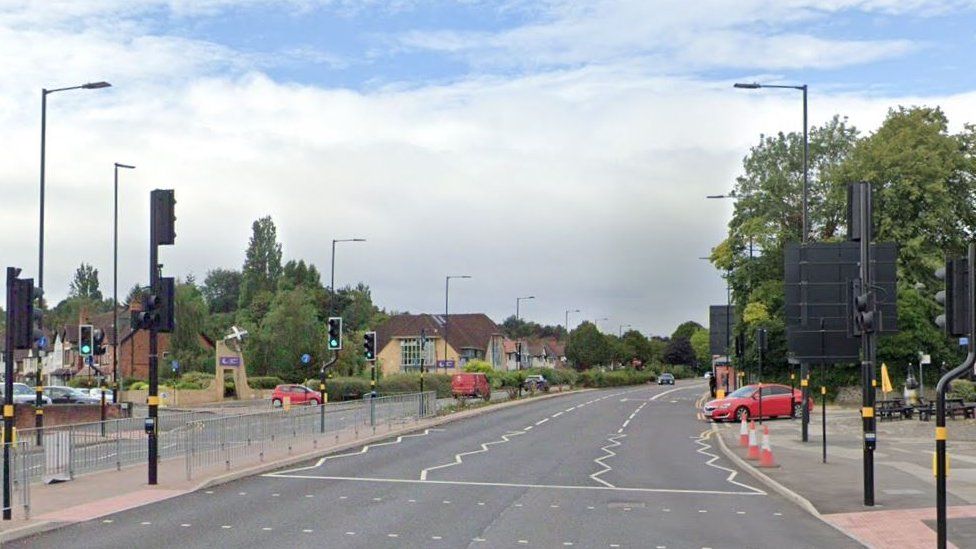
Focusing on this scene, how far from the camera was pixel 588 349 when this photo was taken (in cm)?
12975

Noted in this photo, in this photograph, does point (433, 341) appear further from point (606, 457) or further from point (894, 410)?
point (606, 457)

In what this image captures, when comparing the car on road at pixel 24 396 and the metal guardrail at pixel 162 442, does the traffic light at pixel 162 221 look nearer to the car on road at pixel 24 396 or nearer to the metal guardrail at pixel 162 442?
the metal guardrail at pixel 162 442

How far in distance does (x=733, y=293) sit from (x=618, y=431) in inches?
1210

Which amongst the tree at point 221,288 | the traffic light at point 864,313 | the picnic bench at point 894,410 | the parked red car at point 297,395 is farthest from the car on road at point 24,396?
the tree at point 221,288

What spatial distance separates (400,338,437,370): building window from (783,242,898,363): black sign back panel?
91.3 m

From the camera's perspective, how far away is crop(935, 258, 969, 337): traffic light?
1186cm

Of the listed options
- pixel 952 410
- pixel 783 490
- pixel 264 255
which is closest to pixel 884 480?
pixel 783 490

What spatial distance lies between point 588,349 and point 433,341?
22549mm

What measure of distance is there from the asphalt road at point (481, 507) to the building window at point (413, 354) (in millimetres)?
86343

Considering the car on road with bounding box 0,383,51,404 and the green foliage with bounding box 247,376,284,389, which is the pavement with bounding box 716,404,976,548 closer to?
the car on road with bounding box 0,383,51,404

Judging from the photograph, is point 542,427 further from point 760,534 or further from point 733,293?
point 733,293

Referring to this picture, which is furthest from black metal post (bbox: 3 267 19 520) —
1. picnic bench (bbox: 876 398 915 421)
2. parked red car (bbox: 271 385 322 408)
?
parked red car (bbox: 271 385 322 408)

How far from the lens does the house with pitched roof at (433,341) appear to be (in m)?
116

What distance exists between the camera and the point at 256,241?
5522 inches
